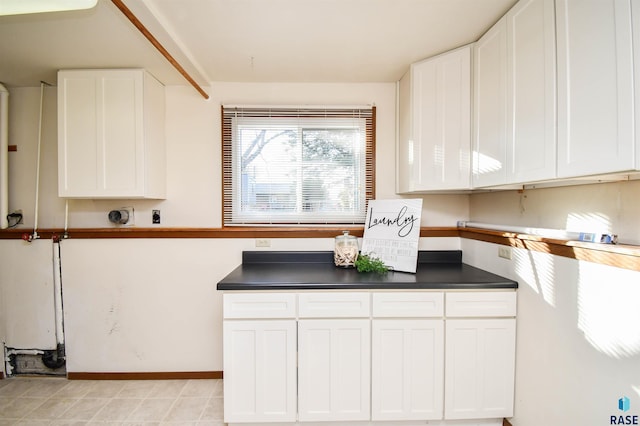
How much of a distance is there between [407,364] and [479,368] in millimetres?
415

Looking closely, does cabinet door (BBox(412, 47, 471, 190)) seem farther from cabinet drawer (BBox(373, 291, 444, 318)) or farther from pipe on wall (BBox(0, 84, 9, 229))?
pipe on wall (BBox(0, 84, 9, 229))

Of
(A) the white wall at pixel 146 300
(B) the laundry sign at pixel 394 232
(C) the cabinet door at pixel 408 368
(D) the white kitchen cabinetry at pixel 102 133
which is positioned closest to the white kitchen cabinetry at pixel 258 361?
(C) the cabinet door at pixel 408 368

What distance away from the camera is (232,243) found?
2.08 meters

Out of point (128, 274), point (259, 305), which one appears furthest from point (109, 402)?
point (259, 305)

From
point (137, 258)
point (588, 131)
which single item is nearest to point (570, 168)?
point (588, 131)

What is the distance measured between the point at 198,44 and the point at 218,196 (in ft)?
3.43

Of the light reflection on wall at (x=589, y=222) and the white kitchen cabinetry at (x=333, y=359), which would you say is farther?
the white kitchen cabinetry at (x=333, y=359)

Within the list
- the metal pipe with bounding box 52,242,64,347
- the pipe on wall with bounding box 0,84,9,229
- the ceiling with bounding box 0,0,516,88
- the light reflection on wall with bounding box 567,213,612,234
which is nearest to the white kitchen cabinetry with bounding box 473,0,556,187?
the ceiling with bounding box 0,0,516,88

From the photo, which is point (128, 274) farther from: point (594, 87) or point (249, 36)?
point (594, 87)

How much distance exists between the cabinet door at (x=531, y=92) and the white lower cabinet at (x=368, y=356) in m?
0.75

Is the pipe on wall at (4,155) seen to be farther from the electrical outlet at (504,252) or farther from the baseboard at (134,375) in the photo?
the electrical outlet at (504,252)

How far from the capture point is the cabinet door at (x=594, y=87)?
33.6 inches

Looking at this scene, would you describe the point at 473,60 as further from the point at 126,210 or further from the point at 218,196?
the point at 126,210

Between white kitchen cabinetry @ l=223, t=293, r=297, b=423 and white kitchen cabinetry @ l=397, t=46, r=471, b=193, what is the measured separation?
1.29 metres
